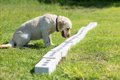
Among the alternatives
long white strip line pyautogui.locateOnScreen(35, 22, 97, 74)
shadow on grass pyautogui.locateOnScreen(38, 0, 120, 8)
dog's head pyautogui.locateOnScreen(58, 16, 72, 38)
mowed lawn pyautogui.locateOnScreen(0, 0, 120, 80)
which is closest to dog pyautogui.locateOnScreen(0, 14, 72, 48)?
dog's head pyautogui.locateOnScreen(58, 16, 72, 38)

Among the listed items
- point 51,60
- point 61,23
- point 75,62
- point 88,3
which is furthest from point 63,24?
point 88,3

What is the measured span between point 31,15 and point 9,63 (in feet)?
39.3

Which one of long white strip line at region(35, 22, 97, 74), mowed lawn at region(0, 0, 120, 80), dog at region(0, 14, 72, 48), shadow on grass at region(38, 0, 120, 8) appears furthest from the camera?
shadow on grass at region(38, 0, 120, 8)

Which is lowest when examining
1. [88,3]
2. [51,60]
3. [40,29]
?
[88,3]

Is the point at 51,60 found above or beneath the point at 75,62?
above

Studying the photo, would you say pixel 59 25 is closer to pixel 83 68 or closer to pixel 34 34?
pixel 34 34

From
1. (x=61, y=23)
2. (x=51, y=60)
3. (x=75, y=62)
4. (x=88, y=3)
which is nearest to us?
(x=51, y=60)

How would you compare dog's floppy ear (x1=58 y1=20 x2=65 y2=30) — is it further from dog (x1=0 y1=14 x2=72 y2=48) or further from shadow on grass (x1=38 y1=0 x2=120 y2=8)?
shadow on grass (x1=38 y1=0 x2=120 y2=8)

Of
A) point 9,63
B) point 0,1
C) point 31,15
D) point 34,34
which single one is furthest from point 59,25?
point 0,1

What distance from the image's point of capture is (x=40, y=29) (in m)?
9.90

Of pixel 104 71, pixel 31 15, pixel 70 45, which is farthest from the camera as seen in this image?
pixel 31 15

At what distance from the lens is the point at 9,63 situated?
24.6 feet

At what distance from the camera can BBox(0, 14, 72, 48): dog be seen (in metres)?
9.82

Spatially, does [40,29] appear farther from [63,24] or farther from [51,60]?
[51,60]
